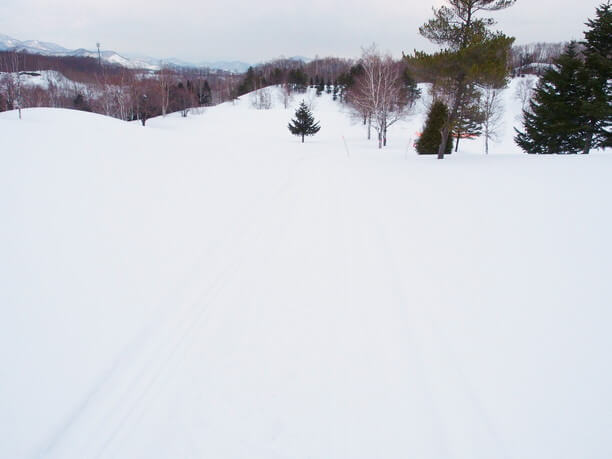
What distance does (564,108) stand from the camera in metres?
18.5

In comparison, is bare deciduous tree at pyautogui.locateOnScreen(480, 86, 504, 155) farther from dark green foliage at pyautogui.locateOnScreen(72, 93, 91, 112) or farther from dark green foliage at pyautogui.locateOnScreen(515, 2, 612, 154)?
dark green foliage at pyautogui.locateOnScreen(72, 93, 91, 112)

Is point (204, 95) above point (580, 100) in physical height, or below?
above

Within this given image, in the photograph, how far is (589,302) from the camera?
3623 mm

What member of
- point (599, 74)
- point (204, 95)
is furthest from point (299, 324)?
point (204, 95)

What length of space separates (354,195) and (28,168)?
26.6ft

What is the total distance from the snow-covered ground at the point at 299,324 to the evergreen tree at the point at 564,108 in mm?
15434

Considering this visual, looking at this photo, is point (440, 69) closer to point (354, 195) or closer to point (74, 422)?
point (354, 195)

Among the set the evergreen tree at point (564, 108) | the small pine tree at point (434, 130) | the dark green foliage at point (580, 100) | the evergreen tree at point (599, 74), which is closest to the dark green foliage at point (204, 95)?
the small pine tree at point (434, 130)

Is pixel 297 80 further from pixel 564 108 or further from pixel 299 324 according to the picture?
pixel 299 324

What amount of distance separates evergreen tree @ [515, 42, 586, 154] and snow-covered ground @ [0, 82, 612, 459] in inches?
608

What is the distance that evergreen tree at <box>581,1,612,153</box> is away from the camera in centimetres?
1620

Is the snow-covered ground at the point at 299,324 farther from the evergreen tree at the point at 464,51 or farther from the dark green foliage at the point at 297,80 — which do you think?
the dark green foliage at the point at 297,80

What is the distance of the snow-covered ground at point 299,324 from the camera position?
250 centimetres

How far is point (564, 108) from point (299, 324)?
23721 millimetres
